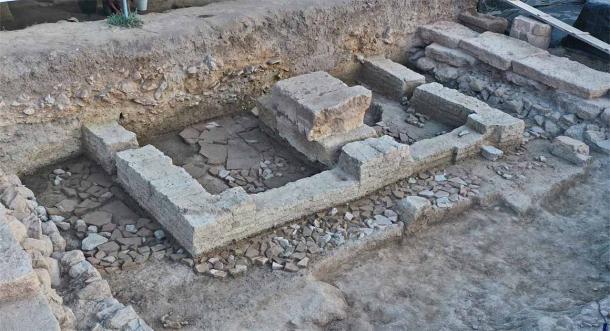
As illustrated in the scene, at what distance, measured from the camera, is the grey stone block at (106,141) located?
6.32 m

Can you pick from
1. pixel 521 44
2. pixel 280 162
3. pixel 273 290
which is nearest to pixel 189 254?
pixel 273 290

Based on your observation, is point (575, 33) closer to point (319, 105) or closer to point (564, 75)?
point (564, 75)

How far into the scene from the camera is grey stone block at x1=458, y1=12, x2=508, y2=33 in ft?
30.5

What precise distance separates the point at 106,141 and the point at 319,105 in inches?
84.7

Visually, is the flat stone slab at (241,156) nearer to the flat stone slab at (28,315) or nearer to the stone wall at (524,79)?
the flat stone slab at (28,315)

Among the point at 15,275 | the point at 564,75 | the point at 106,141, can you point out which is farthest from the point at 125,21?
the point at 564,75

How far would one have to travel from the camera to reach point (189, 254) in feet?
17.7

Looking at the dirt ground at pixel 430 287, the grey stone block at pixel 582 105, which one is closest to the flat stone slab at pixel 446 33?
the grey stone block at pixel 582 105

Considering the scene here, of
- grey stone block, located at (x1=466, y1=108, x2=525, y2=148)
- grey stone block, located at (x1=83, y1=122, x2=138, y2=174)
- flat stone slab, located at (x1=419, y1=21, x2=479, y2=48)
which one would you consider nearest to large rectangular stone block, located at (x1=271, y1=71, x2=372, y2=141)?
grey stone block, located at (x1=466, y1=108, x2=525, y2=148)

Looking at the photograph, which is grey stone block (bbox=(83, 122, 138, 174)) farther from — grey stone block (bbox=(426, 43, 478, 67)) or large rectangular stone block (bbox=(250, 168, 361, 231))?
grey stone block (bbox=(426, 43, 478, 67))

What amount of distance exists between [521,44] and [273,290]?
17.9 ft

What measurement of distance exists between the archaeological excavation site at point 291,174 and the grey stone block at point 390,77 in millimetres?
31

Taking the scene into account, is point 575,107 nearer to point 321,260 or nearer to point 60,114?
point 321,260

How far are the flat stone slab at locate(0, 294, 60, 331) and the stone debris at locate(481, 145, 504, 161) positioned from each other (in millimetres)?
4792
